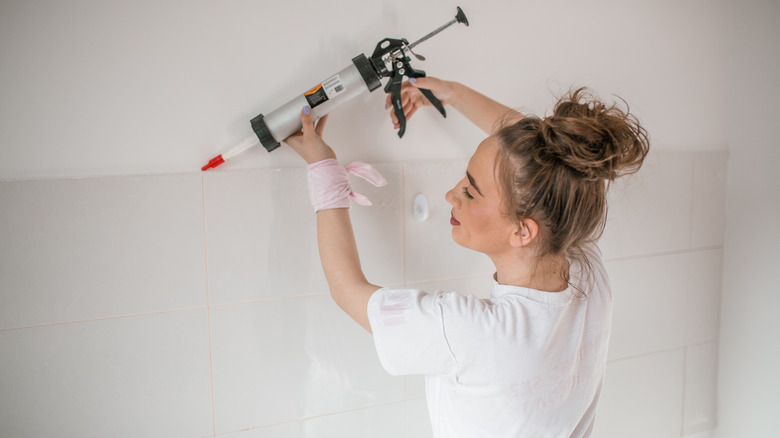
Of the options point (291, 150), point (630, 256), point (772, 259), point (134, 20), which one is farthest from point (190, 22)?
point (772, 259)

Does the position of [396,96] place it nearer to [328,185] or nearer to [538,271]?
[328,185]

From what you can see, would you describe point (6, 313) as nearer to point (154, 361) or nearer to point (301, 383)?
point (154, 361)

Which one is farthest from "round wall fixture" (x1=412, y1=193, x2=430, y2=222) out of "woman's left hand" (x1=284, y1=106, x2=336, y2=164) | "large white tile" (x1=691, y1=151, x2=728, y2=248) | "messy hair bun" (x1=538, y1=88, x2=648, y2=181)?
"large white tile" (x1=691, y1=151, x2=728, y2=248)

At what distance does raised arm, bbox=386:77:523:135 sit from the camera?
3.47 feet

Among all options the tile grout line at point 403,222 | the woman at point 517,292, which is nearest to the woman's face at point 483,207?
the woman at point 517,292

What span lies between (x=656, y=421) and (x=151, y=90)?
1629mm

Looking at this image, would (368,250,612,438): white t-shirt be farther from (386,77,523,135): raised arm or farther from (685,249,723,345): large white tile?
(685,249,723,345): large white tile

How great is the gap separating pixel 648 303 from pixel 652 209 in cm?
27

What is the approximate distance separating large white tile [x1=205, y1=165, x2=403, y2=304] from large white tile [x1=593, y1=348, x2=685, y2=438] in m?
0.86

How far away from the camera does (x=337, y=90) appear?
928 mm

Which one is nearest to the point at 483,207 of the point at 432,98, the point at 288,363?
the point at 432,98

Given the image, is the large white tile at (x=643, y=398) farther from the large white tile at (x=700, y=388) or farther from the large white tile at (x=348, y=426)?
the large white tile at (x=348, y=426)

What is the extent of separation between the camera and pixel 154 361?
39.5 inches

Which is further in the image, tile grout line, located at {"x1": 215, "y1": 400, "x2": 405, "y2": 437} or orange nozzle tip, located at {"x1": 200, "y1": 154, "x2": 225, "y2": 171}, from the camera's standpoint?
tile grout line, located at {"x1": 215, "y1": 400, "x2": 405, "y2": 437}
